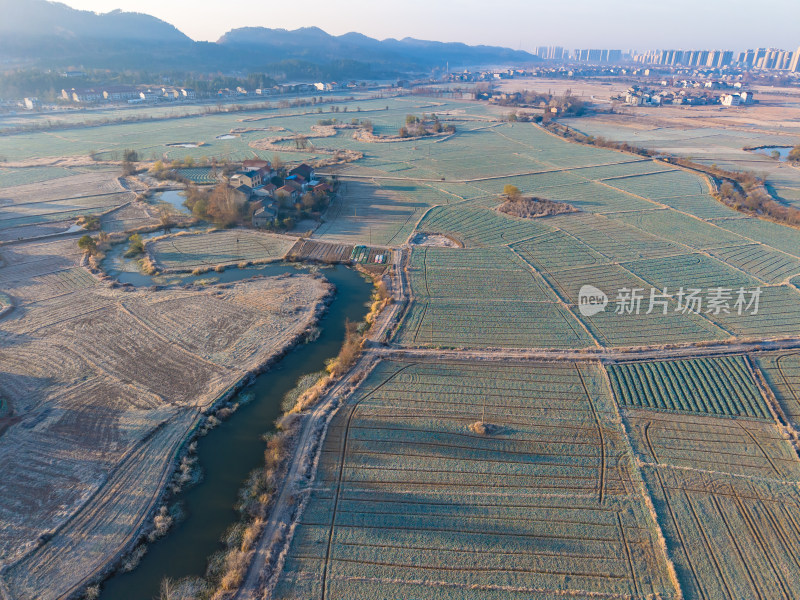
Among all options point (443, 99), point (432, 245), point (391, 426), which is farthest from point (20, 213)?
point (443, 99)

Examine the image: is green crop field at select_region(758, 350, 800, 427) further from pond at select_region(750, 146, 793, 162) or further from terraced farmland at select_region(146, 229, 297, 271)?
pond at select_region(750, 146, 793, 162)

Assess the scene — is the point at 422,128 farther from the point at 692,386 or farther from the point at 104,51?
the point at 104,51

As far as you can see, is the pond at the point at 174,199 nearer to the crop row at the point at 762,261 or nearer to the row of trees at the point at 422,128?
the row of trees at the point at 422,128

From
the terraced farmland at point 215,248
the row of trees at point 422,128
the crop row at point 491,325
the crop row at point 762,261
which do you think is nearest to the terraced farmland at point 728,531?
the crop row at point 491,325

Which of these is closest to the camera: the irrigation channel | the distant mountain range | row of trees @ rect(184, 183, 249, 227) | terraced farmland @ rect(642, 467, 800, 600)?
terraced farmland @ rect(642, 467, 800, 600)

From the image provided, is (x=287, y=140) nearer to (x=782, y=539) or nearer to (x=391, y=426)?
(x=391, y=426)

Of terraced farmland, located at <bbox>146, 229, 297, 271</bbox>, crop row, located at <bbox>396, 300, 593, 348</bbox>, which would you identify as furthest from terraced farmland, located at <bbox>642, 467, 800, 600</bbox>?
terraced farmland, located at <bbox>146, 229, 297, 271</bbox>
